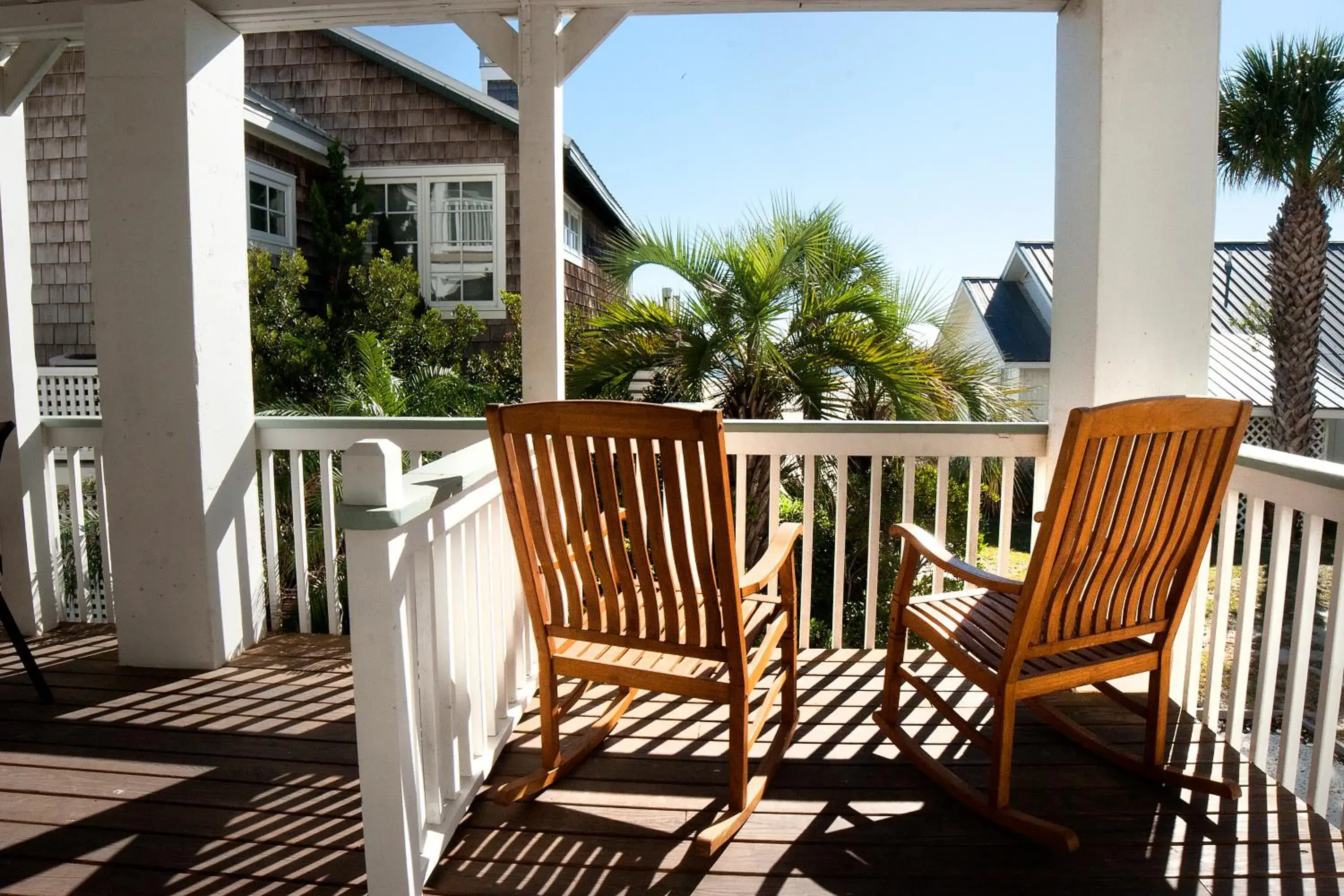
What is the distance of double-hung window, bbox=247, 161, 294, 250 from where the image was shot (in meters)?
7.89

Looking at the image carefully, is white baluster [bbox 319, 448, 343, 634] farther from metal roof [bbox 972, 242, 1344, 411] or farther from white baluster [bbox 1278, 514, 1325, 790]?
metal roof [bbox 972, 242, 1344, 411]

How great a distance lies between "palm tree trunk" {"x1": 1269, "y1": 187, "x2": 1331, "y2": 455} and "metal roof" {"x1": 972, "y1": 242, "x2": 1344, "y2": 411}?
1.93 feet

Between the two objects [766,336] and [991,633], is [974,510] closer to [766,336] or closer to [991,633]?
[991,633]

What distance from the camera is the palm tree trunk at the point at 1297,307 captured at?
1013 cm

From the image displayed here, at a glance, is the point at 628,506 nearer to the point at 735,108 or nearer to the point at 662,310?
the point at 662,310

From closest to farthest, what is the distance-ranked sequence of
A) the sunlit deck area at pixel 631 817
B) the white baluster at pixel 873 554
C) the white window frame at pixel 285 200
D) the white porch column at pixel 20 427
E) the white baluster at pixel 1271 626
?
the sunlit deck area at pixel 631 817, the white baluster at pixel 1271 626, the white baluster at pixel 873 554, the white porch column at pixel 20 427, the white window frame at pixel 285 200

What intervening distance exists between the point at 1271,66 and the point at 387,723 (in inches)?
451

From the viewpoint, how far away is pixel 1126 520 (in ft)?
6.37

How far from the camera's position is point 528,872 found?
1.83m

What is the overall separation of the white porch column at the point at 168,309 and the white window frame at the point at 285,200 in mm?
5069

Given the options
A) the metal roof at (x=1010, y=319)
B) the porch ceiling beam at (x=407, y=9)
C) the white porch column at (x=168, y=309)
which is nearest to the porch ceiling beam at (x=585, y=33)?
the porch ceiling beam at (x=407, y=9)

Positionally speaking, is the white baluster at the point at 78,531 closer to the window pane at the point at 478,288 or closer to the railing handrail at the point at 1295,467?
the railing handrail at the point at 1295,467

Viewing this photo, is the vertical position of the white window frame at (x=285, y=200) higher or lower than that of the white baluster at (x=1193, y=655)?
higher

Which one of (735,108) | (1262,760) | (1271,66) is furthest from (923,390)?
(735,108)
